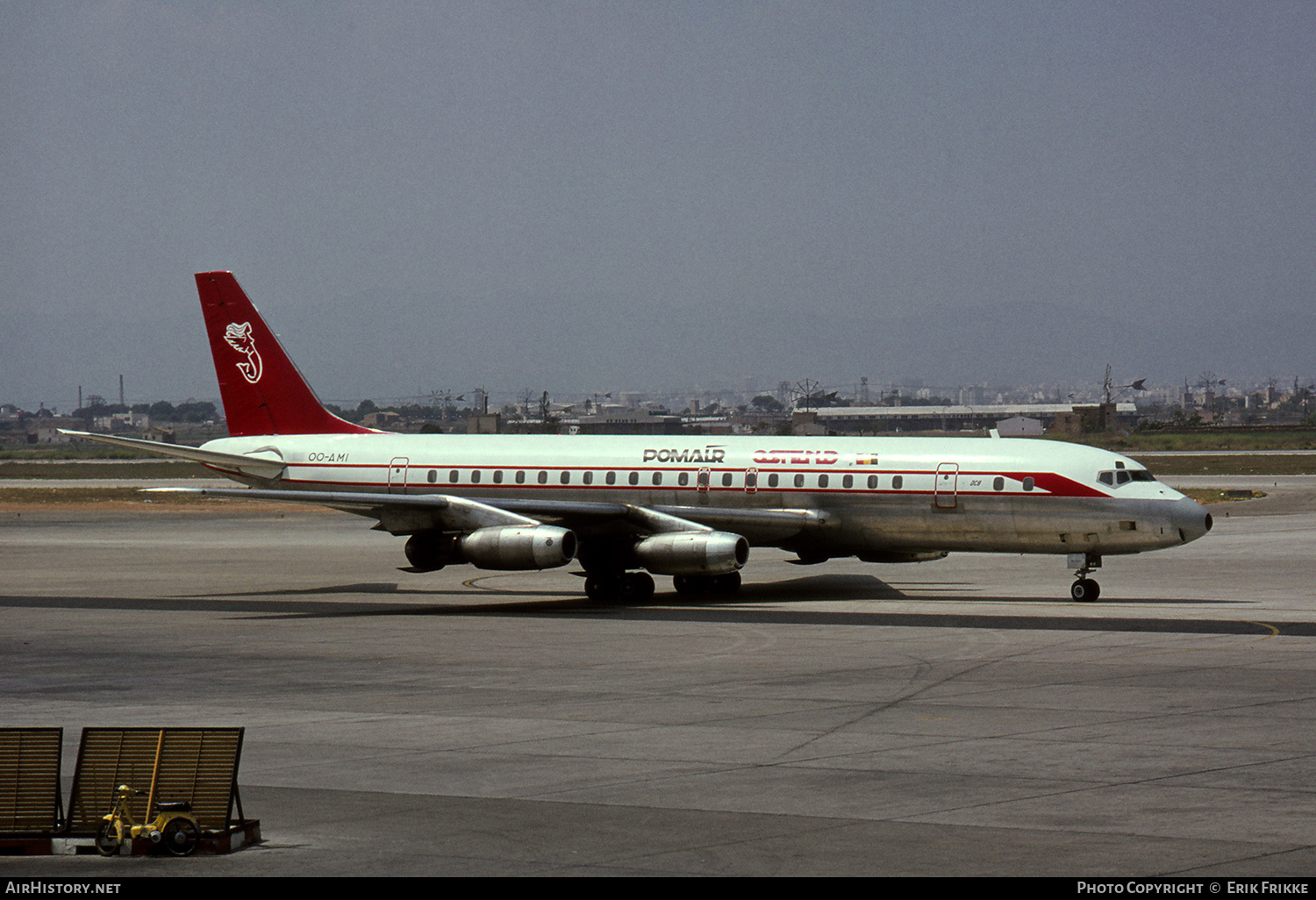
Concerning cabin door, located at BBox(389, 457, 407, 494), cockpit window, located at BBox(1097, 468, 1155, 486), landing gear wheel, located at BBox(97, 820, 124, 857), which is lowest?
landing gear wheel, located at BBox(97, 820, 124, 857)

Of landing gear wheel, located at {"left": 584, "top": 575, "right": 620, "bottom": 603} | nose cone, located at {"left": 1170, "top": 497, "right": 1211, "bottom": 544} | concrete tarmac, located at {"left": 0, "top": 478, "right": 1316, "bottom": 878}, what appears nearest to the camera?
concrete tarmac, located at {"left": 0, "top": 478, "right": 1316, "bottom": 878}

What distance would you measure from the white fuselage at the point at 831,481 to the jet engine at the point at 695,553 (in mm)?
1482

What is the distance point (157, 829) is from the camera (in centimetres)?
1290

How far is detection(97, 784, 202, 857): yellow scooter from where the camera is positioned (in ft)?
42.2

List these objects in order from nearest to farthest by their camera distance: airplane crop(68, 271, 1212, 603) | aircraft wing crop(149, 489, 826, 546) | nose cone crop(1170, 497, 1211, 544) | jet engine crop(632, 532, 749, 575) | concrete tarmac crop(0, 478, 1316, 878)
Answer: concrete tarmac crop(0, 478, 1316, 878) → nose cone crop(1170, 497, 1211, 544) → jet engine crop(632, 532, 749, 575) → airplane crop(68, 271, 1212, 603) → aircraft wing crop(149, 489, 826, 546)

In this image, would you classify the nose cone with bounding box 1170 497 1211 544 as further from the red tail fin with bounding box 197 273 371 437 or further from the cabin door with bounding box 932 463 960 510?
the red tail fin with bounding box 197 273 371 437

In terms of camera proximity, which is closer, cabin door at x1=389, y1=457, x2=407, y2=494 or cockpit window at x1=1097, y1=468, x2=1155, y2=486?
cockpit window at x1=1097, y1=468, x2=1155, y2=486

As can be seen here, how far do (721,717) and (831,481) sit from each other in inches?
709

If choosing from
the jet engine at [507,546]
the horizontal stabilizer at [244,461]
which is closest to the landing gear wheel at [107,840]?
the jet engine at [507,546]

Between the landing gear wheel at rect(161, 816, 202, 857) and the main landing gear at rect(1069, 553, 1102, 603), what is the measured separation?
88.1 feet

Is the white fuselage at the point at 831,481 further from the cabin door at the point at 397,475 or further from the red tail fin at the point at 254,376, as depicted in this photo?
the red tail fin at the point at 254,376

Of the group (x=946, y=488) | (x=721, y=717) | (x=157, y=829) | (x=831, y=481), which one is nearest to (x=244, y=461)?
(x=831, y=481)

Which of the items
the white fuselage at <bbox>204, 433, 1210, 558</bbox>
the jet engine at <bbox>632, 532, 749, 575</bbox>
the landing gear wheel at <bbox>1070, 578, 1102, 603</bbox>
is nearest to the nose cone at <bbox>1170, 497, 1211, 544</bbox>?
the white fuselage at <bbox>204, 433, 1210, 558</bbox>

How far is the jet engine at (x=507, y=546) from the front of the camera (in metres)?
35.1
